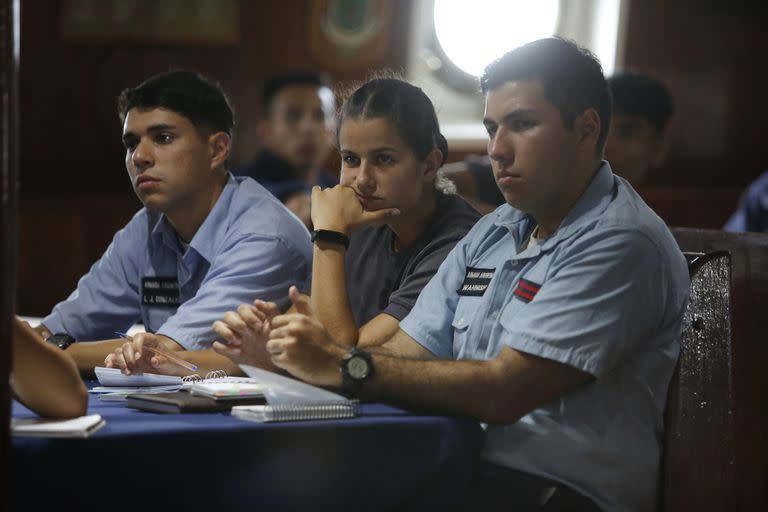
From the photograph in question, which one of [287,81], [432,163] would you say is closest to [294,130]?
[287,81]

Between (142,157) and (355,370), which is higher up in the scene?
(142,157)

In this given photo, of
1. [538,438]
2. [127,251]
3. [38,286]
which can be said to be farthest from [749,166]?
[538,438]

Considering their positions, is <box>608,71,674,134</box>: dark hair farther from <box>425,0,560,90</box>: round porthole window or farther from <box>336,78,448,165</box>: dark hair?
<box>425,0,560,90</box>: round porthole window

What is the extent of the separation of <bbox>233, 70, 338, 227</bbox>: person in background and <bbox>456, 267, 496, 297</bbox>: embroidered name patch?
8.81 ft

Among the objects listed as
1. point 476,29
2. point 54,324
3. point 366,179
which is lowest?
point 54,324

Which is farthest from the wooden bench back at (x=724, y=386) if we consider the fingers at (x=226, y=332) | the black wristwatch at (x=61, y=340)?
the black wristwatch at (x=61, y=340)

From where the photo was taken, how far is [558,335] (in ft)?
5.35

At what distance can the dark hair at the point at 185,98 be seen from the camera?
7.90 feet

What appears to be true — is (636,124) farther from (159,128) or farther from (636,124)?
(159,128)

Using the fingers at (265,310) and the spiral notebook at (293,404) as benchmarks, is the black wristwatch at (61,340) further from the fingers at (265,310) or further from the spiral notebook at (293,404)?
the spiral notebook at (293,404)

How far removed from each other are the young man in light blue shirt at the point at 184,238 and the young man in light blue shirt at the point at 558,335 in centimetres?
56

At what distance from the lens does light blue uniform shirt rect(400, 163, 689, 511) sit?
1648 mm

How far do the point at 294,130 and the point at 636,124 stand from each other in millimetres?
1865

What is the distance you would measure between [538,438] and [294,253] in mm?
938
